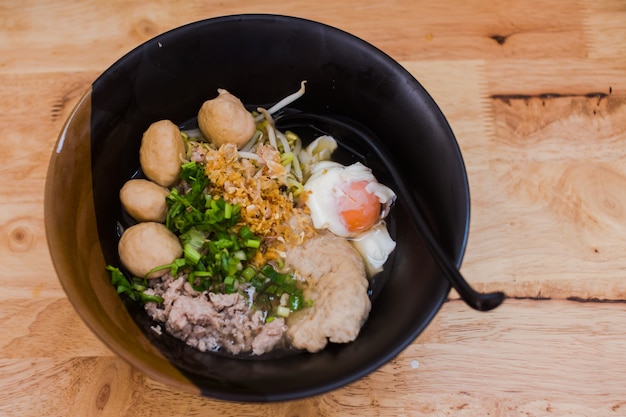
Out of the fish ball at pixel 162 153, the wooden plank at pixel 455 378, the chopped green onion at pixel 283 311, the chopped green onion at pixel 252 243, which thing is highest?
the fish ball at pixel 162 153

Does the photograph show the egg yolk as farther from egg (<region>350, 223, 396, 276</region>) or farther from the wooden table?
the wooden table

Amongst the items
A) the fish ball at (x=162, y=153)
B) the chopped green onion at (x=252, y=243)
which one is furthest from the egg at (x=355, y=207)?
the fish ball at (x=162, y=153)

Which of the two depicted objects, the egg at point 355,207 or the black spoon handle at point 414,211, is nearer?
the black spoon handle at point 414,211

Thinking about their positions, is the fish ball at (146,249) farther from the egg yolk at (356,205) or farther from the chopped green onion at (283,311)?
the egg yolk at (356,205)

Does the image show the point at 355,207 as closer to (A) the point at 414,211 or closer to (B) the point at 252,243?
(A) the point at 414,211

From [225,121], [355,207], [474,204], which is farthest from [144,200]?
[474,204]

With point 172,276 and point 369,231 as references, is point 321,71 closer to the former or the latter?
point 369,231

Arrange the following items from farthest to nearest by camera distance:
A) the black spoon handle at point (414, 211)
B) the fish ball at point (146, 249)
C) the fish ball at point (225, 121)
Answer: the fish ball at point (225, 121) → the fish ball at point (146, 249) → the black spoon handle at point (414, 211)
